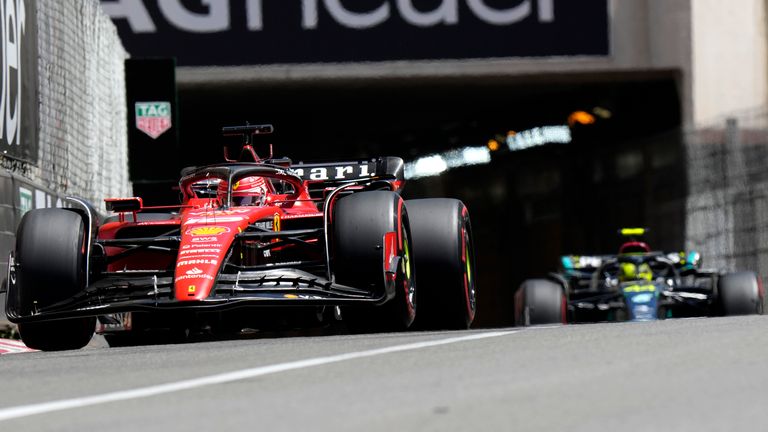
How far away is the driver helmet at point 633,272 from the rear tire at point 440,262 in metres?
7.85

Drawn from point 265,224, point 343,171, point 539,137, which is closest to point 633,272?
point 343,171

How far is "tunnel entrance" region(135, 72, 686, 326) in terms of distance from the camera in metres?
24.3

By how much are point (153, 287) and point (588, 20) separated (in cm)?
1521

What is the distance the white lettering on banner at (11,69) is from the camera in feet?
39.1

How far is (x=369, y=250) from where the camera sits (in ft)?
30.3

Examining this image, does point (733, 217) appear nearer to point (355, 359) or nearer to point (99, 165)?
point (99, 165)

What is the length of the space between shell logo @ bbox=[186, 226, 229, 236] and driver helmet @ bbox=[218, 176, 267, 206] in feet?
3.41

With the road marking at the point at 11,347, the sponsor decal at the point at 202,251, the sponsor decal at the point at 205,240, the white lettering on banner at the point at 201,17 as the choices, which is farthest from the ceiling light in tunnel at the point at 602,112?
the sponsor decal at the point at 202,251

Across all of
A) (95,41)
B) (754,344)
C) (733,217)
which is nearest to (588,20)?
(733,217)

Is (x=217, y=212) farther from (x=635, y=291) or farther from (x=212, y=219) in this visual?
(x=635, y=291)

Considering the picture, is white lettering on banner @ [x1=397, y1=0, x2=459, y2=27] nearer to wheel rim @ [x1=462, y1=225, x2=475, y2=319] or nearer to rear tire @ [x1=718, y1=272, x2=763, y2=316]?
rear tire @ [x1=718, y1=272, x2=763, y2=316]

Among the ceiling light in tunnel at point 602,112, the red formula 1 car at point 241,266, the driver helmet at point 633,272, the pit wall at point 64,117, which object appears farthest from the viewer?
the ceiling light in tunnel at point 602,112

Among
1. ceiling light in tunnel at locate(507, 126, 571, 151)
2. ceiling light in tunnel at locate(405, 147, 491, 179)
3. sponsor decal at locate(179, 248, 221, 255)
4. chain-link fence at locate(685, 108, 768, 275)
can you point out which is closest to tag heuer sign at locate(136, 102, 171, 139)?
chain-link fence at locate(685, 108, 768, 275)

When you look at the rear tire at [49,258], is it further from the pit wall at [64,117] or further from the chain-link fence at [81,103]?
the chain-link fence at [81,103]
